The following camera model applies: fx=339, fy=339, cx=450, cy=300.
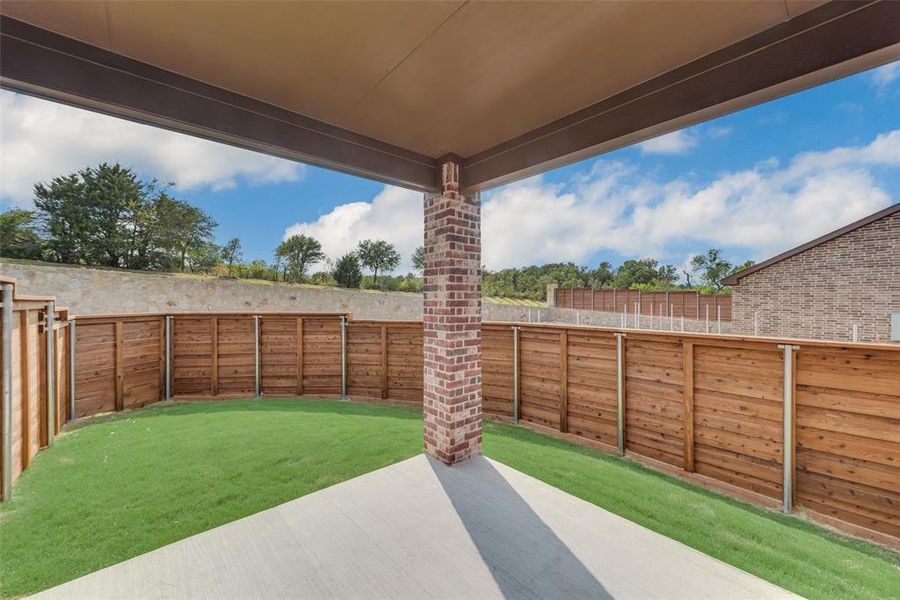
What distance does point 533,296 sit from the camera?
Result: 2503 centimetres

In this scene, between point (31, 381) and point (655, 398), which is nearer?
point (31, 381)

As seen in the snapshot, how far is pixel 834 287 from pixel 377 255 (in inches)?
706

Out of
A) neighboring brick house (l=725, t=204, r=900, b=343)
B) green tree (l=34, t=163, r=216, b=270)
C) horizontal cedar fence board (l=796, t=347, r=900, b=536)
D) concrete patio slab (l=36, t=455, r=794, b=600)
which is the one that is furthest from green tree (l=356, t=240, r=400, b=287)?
horizontal cedar fence board (l=796, t=347, r=900, b=536)

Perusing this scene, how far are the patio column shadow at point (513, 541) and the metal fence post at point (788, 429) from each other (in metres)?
1.90

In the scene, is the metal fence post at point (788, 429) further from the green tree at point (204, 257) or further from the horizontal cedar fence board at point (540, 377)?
the green tree at point (204, 257)

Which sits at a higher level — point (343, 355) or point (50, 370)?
point (50, 370)

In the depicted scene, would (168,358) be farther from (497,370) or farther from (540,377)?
(540,377)

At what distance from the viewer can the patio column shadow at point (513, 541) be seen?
1657 mm

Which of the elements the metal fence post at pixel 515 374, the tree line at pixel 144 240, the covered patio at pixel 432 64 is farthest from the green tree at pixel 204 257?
the covered patio at pixel 432 64

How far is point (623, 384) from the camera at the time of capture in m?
3.61

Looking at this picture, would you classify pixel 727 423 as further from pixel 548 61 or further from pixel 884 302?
pixel 884 302

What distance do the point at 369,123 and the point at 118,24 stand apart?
1.22 meters

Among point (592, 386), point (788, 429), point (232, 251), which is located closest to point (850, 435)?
point (788, 429)

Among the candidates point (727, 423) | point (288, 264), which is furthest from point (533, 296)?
point (727, 423)
